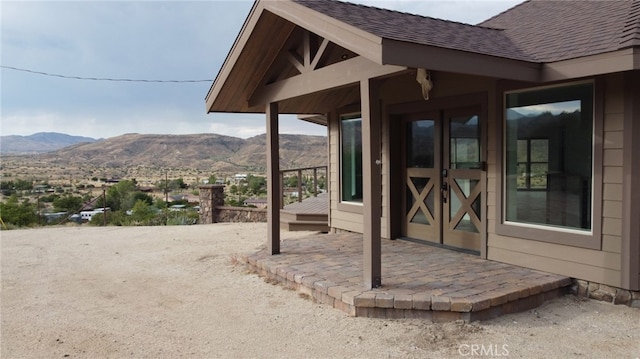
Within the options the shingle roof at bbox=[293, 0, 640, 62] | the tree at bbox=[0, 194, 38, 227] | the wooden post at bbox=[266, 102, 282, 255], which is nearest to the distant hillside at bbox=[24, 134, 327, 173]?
the tree at bbox=[0, 194, 38, 227]

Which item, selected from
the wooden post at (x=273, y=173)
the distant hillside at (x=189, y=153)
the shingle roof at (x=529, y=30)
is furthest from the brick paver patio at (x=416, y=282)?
the distant hillside at (x=189, y=153)

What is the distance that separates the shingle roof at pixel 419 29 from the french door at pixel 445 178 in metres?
0.96

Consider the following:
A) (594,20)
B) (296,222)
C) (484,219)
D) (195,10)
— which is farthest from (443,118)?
(195,10)

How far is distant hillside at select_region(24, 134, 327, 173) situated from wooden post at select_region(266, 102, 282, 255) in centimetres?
3053

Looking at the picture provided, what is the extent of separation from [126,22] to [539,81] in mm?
17109

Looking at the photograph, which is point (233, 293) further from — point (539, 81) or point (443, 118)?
point (539, 81)

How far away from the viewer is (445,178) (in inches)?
227

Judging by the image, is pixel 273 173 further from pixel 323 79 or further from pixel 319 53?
pixel 319 53

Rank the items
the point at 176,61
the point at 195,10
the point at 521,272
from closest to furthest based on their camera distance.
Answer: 1. the point at 521,272
2. the point at 195,10
3. the point at 176,61

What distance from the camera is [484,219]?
16.6 ft

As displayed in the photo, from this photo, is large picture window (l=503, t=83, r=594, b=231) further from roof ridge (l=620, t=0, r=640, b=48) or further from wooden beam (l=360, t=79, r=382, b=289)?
wooden beam (l=360, t=79, r=382, b=289)

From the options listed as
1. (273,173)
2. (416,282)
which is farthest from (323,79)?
(416,282)

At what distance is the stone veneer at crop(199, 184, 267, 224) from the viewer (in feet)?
40.1

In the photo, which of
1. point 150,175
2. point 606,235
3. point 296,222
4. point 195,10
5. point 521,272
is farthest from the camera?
point 150,175
